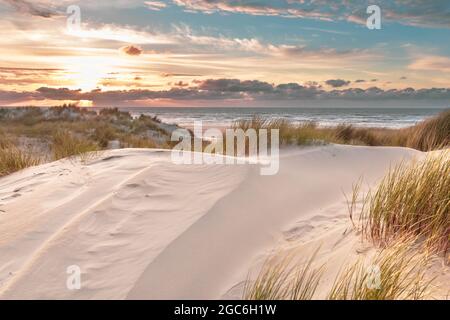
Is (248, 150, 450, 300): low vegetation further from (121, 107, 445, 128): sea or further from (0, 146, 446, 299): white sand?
(121, 107, 445, 128): sea

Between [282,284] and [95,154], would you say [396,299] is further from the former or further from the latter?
[95,154]

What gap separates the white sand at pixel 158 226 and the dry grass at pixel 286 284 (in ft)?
0.59

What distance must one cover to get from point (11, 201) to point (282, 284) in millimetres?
3502

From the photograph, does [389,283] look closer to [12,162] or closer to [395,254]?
[395,254]

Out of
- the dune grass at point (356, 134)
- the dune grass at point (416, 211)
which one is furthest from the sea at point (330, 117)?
the dune grass at point (416, 211)

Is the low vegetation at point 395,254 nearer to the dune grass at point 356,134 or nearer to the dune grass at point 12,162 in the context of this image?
the dune grass at point 356,134

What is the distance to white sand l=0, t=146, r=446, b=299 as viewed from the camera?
9.91ft

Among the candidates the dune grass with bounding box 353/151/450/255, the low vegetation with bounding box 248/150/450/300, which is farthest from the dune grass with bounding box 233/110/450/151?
the dune grass with bounding box 353/151/450/255

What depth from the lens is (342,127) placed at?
1202cm

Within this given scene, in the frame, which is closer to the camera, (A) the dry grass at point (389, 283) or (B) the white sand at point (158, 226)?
(A) the dry grass at point (389, 283)

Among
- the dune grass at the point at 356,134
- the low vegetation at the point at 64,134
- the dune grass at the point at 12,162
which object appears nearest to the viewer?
→ the dune grass at the point at 12,162

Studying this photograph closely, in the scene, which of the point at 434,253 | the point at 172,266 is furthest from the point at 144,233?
the point at 434,253

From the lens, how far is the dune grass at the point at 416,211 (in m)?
2.98

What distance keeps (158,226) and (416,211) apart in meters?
2.22
